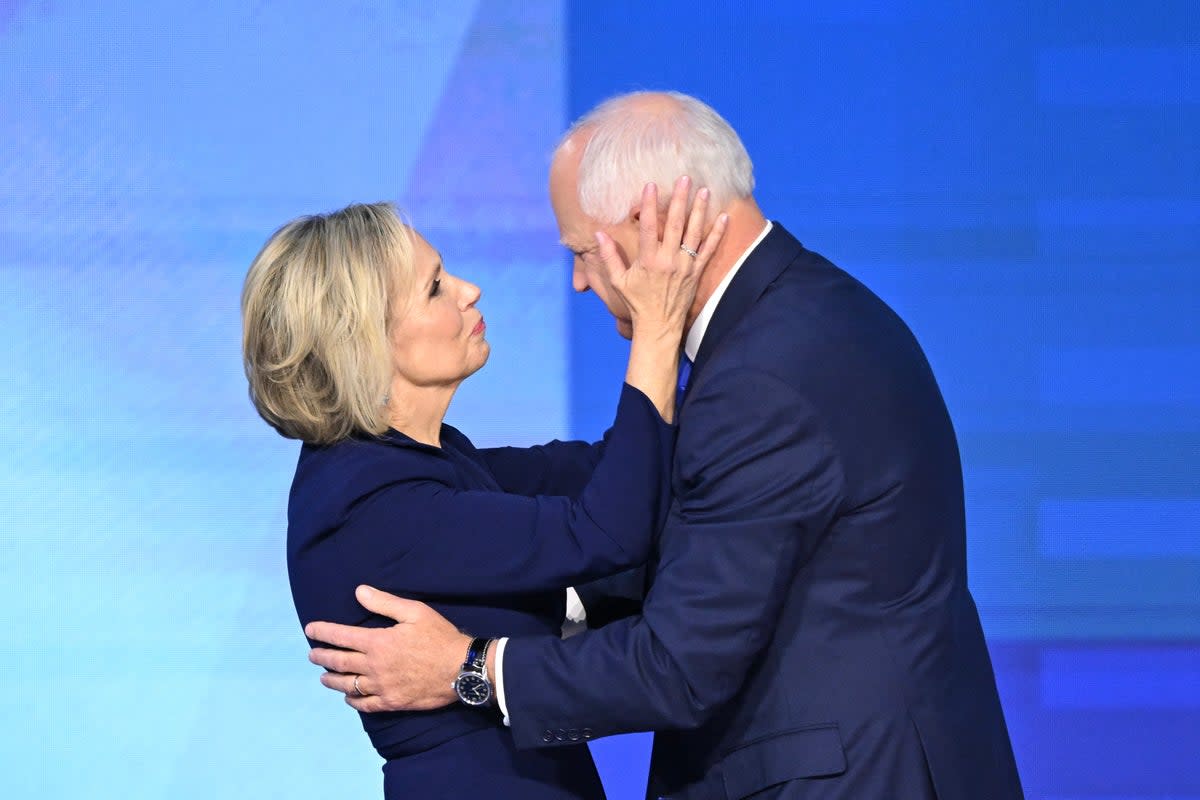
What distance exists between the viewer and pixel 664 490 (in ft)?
5.98

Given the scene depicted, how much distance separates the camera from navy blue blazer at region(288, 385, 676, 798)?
5.91ft

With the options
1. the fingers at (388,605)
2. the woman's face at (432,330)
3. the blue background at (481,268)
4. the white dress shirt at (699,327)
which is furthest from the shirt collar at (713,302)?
the blue background at (481,268)

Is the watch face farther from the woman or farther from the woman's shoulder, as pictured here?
the woman's shoulder

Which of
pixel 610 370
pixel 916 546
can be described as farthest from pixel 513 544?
pixel 610 370

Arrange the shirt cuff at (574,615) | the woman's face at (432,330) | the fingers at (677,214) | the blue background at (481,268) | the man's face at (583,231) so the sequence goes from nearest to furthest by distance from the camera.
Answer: the fingers at (677,214)
the man's face at (583,231)
the woman's face at (432,330)
the shirt cuff at (574,615)
the blue background at (481,268)

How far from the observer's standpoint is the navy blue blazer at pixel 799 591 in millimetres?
1626

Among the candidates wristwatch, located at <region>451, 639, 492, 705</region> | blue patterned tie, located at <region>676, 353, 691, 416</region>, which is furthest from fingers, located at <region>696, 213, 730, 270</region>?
wristwatch, located at <region>451, 639, 492, 705</region>

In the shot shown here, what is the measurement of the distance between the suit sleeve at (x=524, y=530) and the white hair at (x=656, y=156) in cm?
24

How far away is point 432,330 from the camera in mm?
1993

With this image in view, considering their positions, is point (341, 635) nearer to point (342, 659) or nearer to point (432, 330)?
point (342, 659)

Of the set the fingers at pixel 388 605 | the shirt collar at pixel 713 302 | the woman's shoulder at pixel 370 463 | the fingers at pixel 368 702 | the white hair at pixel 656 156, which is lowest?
the fingers at pixel 368 702

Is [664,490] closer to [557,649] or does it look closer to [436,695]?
[557,649]

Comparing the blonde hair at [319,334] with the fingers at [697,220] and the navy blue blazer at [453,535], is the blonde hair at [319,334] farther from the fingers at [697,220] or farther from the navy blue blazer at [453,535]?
the fingers at [697,220]

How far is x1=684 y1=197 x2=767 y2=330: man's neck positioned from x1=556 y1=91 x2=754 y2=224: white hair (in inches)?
0.7
